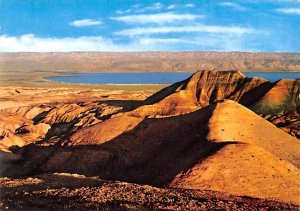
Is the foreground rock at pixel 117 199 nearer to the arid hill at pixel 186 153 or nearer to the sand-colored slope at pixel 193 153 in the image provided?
the arid hill at pixel 186 153

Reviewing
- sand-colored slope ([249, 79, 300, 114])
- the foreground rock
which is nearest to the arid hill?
the foreground rock

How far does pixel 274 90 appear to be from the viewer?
57062mm

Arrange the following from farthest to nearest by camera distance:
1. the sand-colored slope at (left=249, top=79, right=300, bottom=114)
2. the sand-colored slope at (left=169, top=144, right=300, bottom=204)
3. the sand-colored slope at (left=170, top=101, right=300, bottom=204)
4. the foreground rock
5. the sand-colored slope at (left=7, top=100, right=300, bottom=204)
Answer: the sand-colored slope at (left=249, top=79, right=300, bottom=114) < the sand-colored slope at (left=7, top=100, right=300, bottom=204) < the sand-colored slope at (left=170, top=101, right=300, bottom=204) < the sand-colored slope at (left=169, top=144, right=300, bottom=204) < the foreground rock

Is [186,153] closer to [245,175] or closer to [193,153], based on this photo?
[193,153]

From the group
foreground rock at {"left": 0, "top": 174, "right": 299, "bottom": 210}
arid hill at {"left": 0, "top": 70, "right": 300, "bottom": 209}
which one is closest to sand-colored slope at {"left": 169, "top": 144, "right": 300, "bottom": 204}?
arid hill at {"left": 0, "top": 70, "right": 300, "bottom": 209}

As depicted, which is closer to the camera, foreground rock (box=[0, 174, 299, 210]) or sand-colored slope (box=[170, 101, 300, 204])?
foreground rock (box=[0, 174, 299, 210])

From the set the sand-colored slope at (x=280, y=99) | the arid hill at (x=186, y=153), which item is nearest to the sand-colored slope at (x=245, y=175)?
the arid hill at (x=186, y=153)

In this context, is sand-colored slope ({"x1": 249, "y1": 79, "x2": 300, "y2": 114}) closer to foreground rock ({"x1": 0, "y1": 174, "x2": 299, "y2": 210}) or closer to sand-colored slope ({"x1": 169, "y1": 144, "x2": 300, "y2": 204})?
sand-colored slope ({"x1": 169, "y1": 144, "x2": 300, "y2": 204})

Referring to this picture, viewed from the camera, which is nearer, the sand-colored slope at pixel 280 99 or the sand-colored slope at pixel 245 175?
the sand-colored slope at pixel 245 175

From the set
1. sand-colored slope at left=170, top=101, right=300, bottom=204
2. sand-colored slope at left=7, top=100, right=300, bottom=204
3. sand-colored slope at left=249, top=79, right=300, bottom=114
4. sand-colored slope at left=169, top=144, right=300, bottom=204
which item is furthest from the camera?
sand-colored slope at left=249, top=79, right=300, bottom=114

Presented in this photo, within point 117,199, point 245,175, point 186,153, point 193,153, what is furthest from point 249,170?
point 117,199

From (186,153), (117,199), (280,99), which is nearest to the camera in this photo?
(117,199)

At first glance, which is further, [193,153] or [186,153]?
[186,153]

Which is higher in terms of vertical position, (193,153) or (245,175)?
(193,153)
